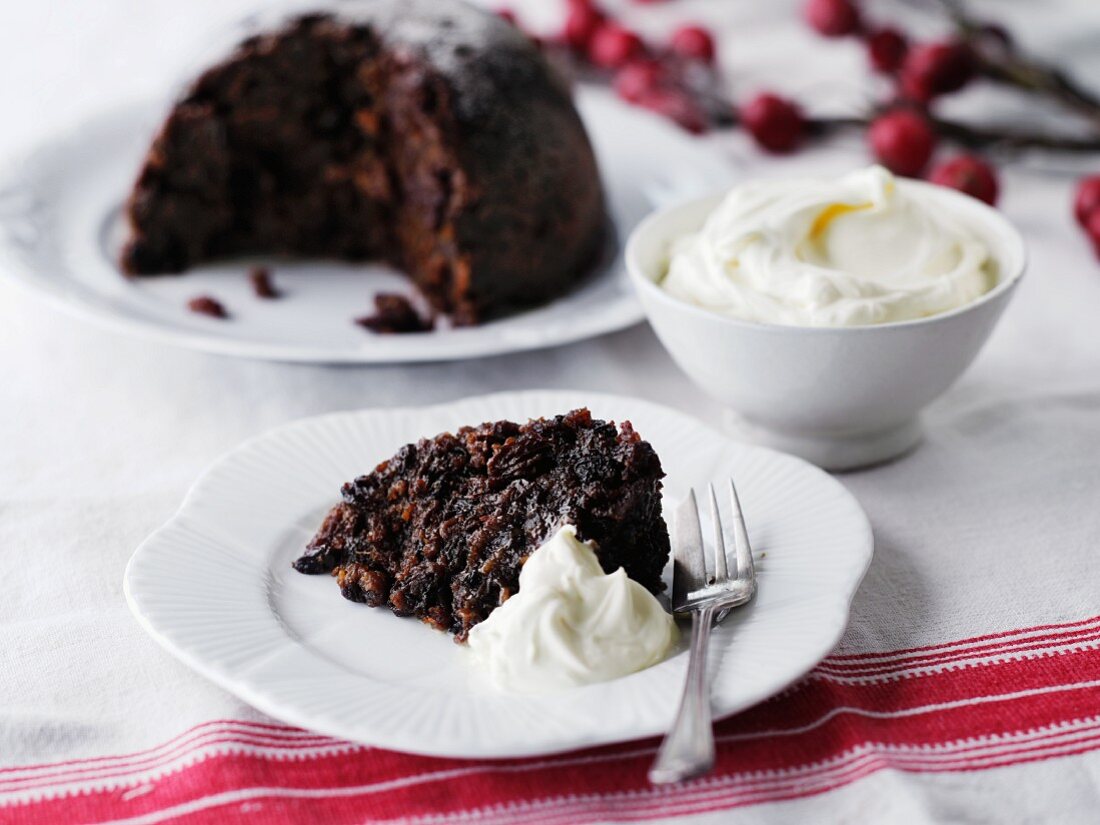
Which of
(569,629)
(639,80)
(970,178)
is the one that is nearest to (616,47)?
Answer: (639,80)

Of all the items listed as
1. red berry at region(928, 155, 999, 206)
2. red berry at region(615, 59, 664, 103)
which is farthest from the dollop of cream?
red berry at region(615, 59, 664, 103)

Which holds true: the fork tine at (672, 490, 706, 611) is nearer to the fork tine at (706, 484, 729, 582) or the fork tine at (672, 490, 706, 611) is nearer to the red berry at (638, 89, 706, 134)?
the fork tine at (706, 484, 729, 582)

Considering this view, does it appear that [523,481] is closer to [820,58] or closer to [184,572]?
[184,572]

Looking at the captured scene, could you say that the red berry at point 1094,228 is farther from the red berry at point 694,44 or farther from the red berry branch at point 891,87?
the red berry at point 694,44

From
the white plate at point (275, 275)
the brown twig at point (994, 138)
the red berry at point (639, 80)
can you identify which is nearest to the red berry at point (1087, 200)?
the brown twig at point (994, 138)

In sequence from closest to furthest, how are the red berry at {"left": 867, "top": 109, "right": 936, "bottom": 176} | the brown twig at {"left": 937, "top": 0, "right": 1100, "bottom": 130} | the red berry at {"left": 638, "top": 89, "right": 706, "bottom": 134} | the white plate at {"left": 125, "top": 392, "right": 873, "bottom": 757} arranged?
the white plate at {"left": 125, "top": 392, "right": 873, "bottom": 757} → the red berry at {"left": 867, "top": 109, "right": 936, "bottom": 176} → the brown twig at {"left": 937, "top": 0, "right": 1100, "bottom": 130} → the red berry at {"left": 638, "top": 89, "right": 706, "bottom": 134}

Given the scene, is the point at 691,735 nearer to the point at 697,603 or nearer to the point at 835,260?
the point at 697,603

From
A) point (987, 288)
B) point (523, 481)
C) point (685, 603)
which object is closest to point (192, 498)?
point (523, 481)
